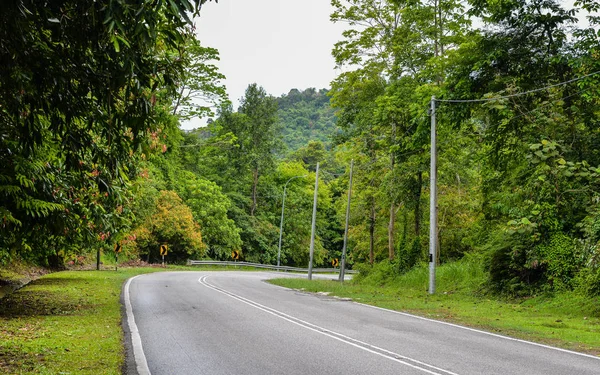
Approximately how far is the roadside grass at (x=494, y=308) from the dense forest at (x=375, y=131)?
0.80m

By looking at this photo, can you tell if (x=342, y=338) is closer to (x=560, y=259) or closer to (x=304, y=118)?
(x=560, y=259)

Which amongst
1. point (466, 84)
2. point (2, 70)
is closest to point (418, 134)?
point (466, 84)

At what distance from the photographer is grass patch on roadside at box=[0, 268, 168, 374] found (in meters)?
7.41

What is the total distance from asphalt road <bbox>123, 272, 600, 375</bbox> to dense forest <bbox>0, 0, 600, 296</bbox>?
2.81 metres

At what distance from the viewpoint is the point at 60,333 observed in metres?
10.0

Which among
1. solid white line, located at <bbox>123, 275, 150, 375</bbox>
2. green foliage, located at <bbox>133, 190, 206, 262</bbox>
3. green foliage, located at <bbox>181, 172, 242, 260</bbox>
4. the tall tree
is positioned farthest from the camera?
the tall tree

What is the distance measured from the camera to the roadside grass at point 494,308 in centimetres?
1125

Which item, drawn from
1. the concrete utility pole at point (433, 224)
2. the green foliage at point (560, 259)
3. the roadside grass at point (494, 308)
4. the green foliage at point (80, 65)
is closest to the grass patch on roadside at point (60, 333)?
the green foliage at point (80, 65)

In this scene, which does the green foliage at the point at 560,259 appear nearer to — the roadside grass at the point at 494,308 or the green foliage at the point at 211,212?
the roadside grass at the point at 494,308

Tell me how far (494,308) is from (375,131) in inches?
722

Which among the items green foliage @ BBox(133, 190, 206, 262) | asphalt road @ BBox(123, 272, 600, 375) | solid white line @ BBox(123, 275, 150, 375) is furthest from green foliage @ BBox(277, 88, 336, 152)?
solid white line @ BBox(123, 275, 150, 375)

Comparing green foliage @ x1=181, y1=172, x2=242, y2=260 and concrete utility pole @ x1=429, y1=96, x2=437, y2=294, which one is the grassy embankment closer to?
concrete utility pole @ x1=429, y1=96, x2=437, y2=294

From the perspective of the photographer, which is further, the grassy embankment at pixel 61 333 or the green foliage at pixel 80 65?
the grassy embankment at pixel 61 333

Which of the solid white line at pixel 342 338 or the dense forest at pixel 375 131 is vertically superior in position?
the dense forest at pixel 375 131
